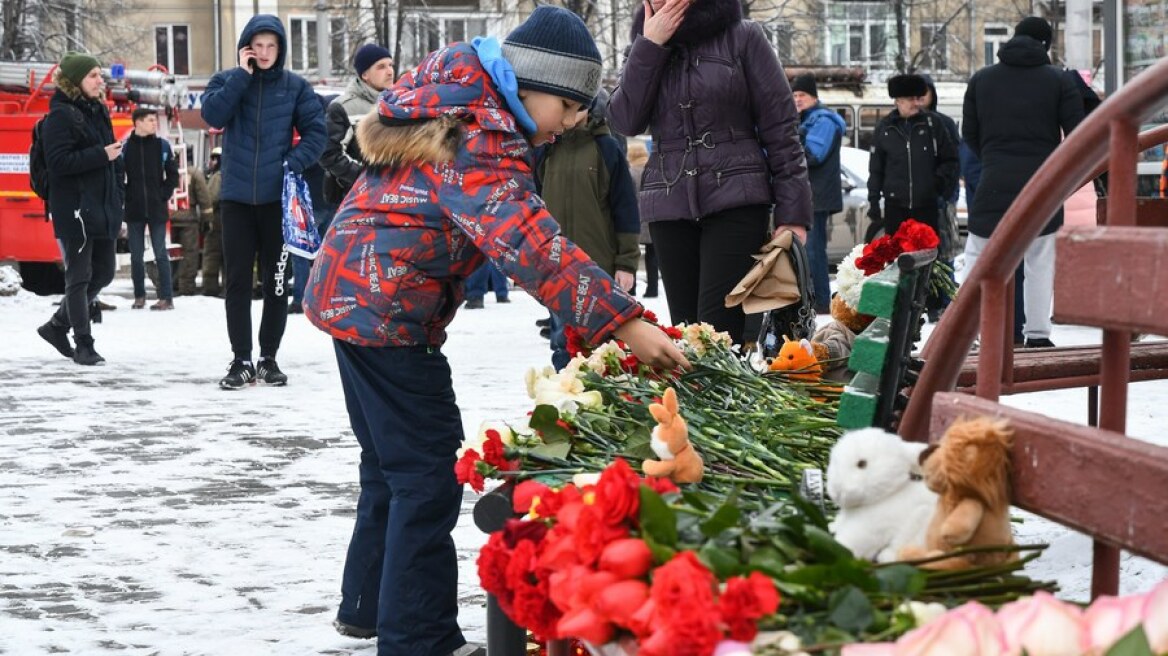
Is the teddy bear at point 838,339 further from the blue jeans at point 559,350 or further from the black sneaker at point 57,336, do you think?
the black sneaker at point 57,336

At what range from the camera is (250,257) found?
29.0 ft

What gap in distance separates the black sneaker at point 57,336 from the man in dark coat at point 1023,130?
5.71 m

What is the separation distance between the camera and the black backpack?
10.9 m

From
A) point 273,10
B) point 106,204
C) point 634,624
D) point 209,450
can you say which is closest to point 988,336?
point 634,624

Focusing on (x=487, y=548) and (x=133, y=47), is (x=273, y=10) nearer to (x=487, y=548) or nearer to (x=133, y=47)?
(x=133, y=47)

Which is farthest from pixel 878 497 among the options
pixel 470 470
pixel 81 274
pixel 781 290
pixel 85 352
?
pixel 85 352

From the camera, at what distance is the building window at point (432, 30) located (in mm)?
38519

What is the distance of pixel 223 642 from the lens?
13.9 feet

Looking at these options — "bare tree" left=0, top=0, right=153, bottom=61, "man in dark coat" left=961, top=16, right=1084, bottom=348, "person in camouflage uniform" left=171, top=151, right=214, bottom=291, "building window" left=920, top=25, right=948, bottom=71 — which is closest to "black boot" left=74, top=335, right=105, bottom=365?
"man in dark coat" left=961, top=16, right=1084, bottom=348

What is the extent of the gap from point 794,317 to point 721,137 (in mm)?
676

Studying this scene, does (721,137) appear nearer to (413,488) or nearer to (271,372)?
(413,488)

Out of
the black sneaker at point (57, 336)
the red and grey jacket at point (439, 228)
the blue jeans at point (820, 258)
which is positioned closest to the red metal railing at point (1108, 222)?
the red and grey jacket at point (439, 228)

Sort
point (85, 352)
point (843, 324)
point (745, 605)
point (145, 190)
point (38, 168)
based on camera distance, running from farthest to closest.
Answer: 1. point (145, 190)
2. point (38, 168)
3. point (85, 352)
4. point (843, 324)
5. point (745, 605)

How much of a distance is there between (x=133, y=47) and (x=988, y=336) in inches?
1612
